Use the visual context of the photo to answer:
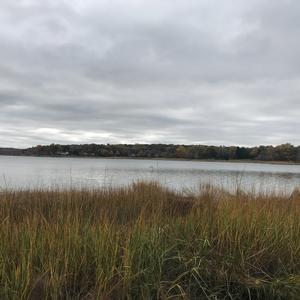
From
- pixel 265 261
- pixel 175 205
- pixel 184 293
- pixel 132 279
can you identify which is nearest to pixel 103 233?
pixel 132 279

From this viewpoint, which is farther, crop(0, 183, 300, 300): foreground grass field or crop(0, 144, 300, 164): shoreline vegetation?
crop(0, 144, 300, 164): shoreline vegetation

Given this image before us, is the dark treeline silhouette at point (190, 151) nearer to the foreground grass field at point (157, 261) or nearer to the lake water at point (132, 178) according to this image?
the lake water at point (132, 178)

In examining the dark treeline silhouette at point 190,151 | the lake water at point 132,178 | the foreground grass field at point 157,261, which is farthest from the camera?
the dark treeline silhouette at point 190,151

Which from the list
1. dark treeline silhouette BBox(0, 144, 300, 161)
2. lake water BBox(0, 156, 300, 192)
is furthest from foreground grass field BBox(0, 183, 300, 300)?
dark treeline silhouette BBox(0, 144, 300, 161)

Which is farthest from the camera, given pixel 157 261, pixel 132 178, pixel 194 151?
pixel 194 151

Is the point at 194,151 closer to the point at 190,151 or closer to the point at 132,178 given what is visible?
the point at 190,151

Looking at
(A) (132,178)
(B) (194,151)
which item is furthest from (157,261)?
(B) (194,151)

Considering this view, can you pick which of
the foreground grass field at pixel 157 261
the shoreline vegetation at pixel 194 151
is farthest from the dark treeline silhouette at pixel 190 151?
the foreground grass field at pixel 157 261

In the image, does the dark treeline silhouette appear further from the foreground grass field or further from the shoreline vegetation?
the foreground grass field

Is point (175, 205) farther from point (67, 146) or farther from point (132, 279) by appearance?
point (67, 146)

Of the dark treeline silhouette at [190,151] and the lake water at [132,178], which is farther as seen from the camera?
the dark treeline silhouette at [190,151]

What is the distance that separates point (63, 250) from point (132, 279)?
0.76 meters

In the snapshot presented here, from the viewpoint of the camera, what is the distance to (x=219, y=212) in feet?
17.5

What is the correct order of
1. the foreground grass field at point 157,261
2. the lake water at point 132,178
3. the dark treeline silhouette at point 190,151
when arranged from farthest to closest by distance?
1. the dark treeline silhouette at point 190,151
2. the lake water at point 132,178
3. the foreground grass field at point 157,261
